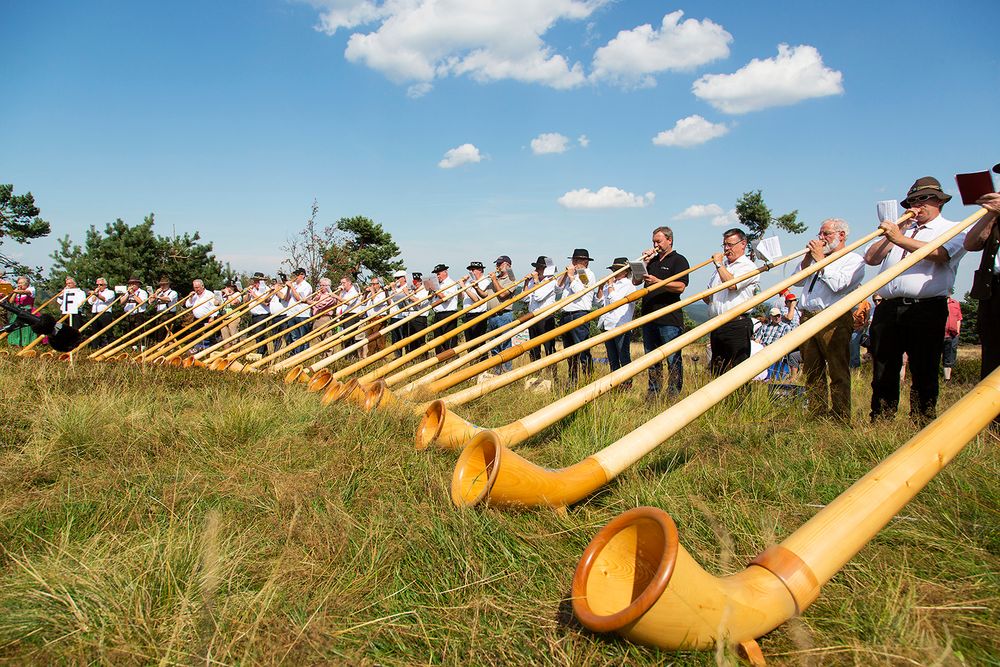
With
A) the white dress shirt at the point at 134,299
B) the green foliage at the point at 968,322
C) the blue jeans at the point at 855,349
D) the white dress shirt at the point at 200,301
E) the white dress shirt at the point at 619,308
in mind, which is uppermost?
the white dress shirt at the point at 134,299

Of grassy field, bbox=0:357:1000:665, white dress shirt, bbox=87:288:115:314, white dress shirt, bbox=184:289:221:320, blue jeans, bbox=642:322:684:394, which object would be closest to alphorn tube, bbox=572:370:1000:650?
grassy field, bbox=0:357:1000:665

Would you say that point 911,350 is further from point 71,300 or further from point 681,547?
point 71,300

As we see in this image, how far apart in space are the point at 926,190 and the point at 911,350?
3.95 ft

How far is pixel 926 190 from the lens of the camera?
4379 millimetres

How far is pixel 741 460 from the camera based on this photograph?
11.0 feet

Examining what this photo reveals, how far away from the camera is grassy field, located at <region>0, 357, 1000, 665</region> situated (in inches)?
68.4

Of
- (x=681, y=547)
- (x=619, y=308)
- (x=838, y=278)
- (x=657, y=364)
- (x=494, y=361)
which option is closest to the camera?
(x=681, y=547)

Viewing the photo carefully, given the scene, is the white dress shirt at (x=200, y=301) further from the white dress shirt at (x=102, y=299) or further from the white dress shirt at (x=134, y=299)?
the white dress shirt at (x=102, y=299)

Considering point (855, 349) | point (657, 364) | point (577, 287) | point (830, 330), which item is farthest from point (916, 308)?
point (855, 349)

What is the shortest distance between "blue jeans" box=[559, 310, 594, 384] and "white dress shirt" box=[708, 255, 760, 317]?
1.52 meters

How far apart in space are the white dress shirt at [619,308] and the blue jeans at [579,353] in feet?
1.03

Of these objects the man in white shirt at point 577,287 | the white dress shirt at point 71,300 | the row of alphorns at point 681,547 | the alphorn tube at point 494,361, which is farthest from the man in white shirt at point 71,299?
the row of alphorns at point 681,547

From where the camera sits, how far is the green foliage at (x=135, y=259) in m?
20.6

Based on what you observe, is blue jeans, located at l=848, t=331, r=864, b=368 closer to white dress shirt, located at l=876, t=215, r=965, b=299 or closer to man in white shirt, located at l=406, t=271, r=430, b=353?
white dress shirt, located at l=876, t=215, r=965, b=299
